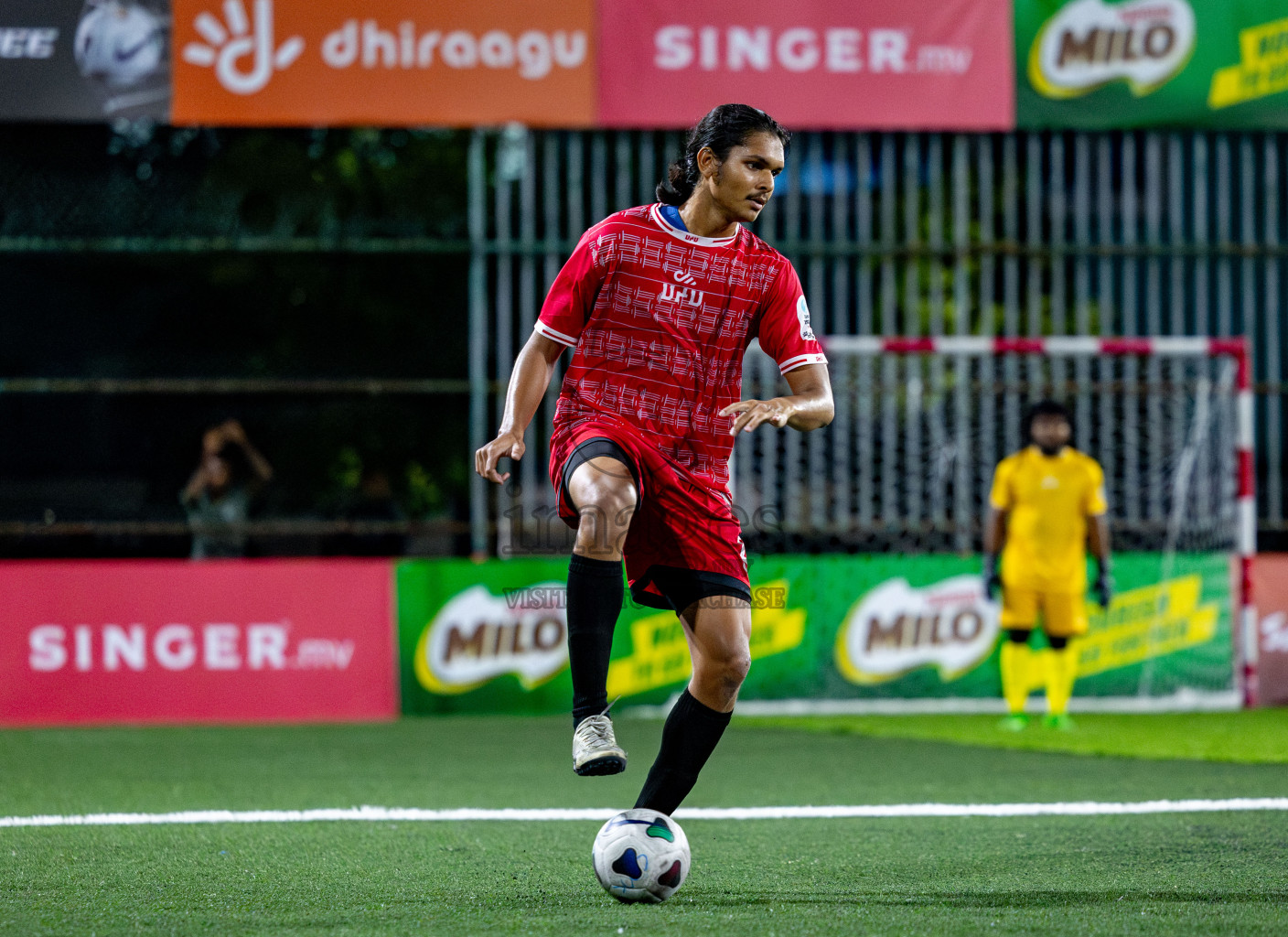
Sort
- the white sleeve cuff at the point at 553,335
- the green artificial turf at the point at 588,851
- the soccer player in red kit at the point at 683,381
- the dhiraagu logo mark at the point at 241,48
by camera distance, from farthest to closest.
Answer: the dhiraagu logo mark at the point at 241,48 → the white sleeve cuff at the point at 553,335 → the soccer player in red kit at the point at 683,381 → the green artificial turf at the point at 588,851

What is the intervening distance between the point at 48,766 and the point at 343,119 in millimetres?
4497

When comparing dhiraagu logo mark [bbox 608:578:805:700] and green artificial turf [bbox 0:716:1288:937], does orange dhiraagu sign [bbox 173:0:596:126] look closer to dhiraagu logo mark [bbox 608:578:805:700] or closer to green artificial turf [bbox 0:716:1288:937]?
dhiraagu logo mark [bbox 608:578:805:700]

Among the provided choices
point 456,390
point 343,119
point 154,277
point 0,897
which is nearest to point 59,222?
point 154,277

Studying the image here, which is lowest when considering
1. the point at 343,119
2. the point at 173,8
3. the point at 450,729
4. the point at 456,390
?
the point at 450,729

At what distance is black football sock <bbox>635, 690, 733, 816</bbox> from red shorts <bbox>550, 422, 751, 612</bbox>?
0.31 meters

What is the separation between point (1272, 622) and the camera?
11.9 metres

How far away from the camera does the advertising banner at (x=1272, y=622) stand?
1184 cm

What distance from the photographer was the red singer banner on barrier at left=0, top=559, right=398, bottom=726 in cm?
1102

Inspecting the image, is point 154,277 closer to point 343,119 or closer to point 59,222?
point 59,222

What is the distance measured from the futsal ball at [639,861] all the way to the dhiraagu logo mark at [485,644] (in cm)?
668

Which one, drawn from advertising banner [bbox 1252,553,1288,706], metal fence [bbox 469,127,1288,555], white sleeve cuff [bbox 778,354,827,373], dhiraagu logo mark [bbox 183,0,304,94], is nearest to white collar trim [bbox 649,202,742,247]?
white sleeve cuff [bbox 778,354,827,373]

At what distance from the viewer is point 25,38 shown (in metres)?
11.0

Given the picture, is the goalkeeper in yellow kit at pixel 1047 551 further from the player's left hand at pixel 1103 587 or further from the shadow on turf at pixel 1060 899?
the shadow on turf at pixel 1060 899

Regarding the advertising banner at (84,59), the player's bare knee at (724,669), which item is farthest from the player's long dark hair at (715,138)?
the advertising banner at (84,59)
